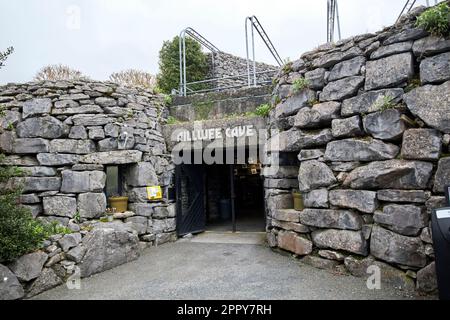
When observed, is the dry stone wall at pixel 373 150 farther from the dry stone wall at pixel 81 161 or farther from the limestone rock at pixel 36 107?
the limestone rock at pixel 36 107

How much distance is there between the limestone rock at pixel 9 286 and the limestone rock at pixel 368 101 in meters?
4.83

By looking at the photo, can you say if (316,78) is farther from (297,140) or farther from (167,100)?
(167,100)

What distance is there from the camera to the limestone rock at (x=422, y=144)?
319 centimetres

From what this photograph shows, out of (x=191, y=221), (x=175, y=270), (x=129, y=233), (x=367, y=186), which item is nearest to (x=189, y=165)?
(x=191, y=221)

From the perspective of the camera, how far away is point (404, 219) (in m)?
3.33

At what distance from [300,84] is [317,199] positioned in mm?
1851

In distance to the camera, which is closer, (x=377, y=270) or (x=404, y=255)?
(x=404, y=255)

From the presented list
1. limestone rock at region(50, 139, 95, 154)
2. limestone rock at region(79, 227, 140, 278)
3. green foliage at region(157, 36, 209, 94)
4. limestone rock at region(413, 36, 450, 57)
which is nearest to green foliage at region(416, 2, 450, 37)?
limestone rock at region(413, 36, 450, 57)

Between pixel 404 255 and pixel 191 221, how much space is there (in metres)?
4.69

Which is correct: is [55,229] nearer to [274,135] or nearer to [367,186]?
[274,135]

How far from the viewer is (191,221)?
22.8ft

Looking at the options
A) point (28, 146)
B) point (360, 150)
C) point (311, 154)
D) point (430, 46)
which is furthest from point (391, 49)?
point (28, 146)

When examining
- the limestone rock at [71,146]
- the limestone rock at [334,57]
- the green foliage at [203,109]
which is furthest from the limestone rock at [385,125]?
the limestone rock at [71,146]

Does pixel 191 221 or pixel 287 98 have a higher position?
pixel 287 98
